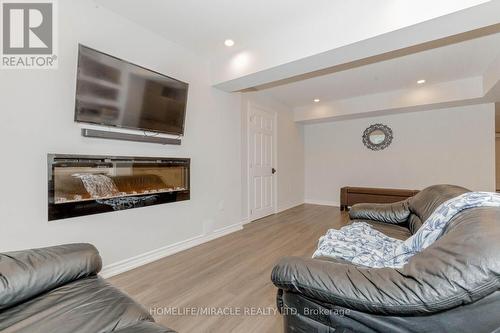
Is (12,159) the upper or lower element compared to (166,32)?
lower

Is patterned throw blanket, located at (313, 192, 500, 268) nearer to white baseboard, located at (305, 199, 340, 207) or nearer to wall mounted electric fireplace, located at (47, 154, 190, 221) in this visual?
wall mounted electric fireplace, located at (47, 154, 190, 221)

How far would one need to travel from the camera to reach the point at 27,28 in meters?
1.83

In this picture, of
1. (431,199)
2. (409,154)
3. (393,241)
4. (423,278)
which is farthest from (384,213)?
(409,154)

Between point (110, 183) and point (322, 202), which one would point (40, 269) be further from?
point (322, 202)

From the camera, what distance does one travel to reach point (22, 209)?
1744 mm

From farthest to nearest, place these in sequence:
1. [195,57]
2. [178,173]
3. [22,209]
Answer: [195,57] → [178,173] → [22,209]

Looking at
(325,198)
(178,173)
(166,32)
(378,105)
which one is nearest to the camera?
(166,32)

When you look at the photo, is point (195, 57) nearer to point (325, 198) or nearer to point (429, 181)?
point (325, 198)

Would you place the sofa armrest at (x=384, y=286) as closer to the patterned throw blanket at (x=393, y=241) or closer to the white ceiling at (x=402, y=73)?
the patterned throw blanket at (x=393, y=241)

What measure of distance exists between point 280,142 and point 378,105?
2082mm

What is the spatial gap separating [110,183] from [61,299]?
1369mm

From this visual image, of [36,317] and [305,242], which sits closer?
[36,317]

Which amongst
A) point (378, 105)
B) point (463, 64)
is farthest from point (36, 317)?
point (378, 105)

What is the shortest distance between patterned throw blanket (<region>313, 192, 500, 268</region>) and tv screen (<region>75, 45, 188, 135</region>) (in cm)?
207
